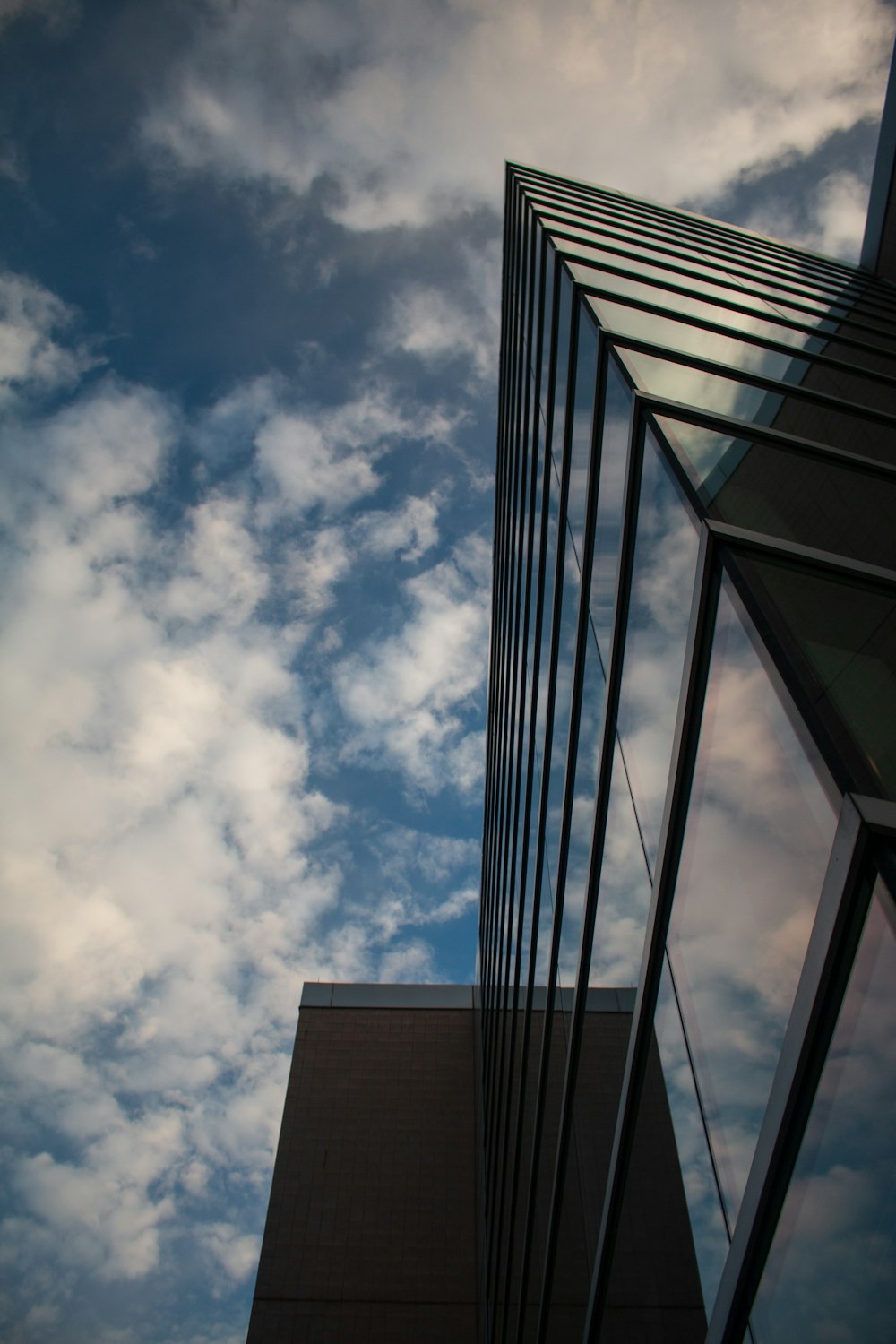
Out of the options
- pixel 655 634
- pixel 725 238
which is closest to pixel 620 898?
pixel 655 634

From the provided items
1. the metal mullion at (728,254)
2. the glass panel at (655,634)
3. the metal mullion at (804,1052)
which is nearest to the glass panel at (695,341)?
the glass panel at (655,634)

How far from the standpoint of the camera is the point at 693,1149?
4293mm

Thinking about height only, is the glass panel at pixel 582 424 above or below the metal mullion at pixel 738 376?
above

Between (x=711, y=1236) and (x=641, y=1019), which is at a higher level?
(x=641, y=1019)

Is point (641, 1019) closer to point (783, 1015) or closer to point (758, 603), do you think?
point (783, 1015)

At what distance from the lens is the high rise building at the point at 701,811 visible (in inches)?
124

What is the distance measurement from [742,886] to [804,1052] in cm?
84

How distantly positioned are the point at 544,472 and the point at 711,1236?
9.28 meters

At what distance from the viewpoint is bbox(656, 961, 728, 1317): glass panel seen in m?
3.95

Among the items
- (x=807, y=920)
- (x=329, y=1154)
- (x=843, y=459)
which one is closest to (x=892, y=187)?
(x=843, y=459)

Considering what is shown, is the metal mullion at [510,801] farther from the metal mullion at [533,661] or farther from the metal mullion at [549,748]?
the metal mullion at [549,748]

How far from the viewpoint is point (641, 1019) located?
16.8ft

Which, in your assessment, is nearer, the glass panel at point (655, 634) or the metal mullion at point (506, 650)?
the glass panel at point (655, 634)

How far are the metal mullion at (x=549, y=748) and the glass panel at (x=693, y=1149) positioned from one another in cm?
384
